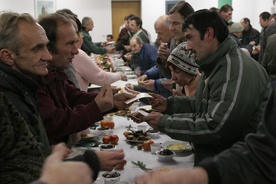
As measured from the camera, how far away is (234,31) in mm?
7719

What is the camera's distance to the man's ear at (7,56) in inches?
69.1

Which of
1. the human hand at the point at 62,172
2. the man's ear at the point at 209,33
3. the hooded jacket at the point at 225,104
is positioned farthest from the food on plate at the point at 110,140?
the human hand at the point at 62,172

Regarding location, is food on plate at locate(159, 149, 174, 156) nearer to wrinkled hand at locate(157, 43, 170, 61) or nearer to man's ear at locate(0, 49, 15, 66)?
man's ear at locate(0, 49, 15, 66)

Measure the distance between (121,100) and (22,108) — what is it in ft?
4.17

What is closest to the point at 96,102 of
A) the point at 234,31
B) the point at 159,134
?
the point at 159,134

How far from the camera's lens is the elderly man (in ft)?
4.56

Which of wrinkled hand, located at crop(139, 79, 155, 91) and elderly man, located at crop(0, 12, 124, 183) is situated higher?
elderly man, located at crop(0, 12, 124, 183)

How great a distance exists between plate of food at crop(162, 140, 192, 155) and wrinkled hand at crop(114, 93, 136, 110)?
0.47 meters

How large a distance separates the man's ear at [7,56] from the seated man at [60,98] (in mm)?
372

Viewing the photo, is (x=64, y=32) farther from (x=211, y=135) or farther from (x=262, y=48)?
(x=262, y=48)

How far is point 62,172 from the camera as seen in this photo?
3.59 feet

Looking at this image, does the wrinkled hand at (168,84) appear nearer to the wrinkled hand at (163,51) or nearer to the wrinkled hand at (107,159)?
the wrinkled hand at (163,51)

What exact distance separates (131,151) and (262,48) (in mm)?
4707

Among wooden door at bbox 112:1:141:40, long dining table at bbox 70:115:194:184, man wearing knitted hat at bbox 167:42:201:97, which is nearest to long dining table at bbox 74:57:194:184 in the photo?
long dining table at bbox 70:115:194:184
